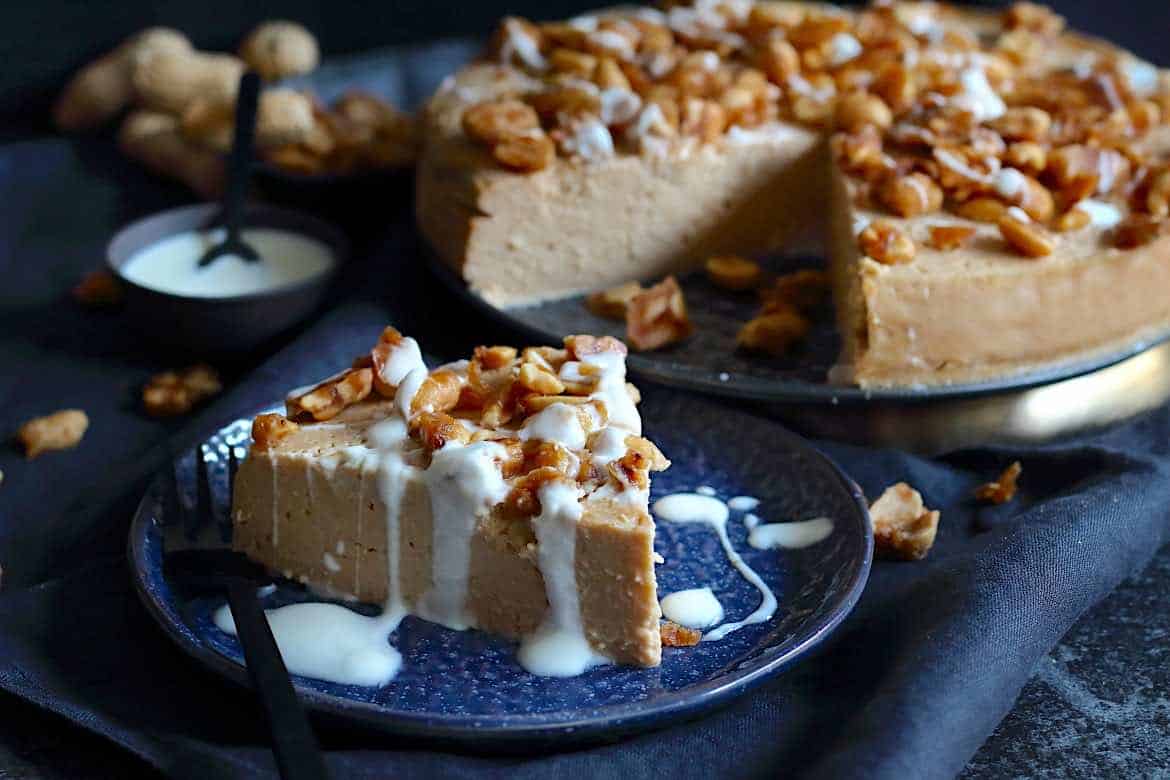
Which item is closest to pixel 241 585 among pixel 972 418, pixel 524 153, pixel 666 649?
pixel 666 649

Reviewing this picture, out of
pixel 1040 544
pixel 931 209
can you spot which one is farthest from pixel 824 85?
pixel 1040 544

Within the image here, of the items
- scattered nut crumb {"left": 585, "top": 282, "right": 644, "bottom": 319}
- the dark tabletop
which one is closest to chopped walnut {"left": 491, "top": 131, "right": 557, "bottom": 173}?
scattered nut crumb {"left": 585, "top": 282, "right": 644, "bottom": 319}

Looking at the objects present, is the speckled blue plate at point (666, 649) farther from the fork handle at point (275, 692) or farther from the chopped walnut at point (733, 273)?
the chopped walnut at point (733, 273)

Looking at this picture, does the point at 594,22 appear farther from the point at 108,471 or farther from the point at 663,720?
the point at 663,720

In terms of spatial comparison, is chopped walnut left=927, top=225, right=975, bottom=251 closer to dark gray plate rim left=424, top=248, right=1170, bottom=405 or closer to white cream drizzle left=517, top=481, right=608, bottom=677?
dark gray plate rim left=424, top=248, right=1170, bottom=405

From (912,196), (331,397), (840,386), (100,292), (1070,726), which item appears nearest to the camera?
(1070,726)

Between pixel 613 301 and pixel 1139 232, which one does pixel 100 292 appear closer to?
pixel 613 301
